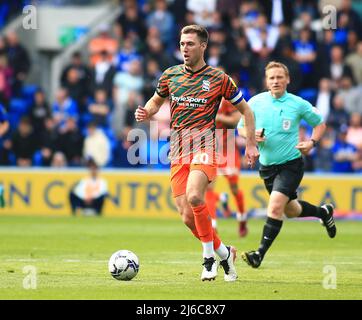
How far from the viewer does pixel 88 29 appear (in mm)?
27031

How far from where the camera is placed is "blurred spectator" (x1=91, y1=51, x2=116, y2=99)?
24.4 metres

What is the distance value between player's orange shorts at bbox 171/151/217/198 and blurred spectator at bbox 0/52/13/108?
14684mm

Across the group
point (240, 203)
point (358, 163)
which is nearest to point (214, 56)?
point (358, 163)

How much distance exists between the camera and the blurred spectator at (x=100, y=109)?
24.2 metres

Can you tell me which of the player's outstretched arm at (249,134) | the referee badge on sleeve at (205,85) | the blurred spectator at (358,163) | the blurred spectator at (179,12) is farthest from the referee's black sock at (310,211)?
the blurred spectator at (179,12)

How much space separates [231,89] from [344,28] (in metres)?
14.9

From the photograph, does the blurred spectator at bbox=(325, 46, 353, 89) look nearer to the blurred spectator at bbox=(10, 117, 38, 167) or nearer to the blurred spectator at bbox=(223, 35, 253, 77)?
the blurred spectator at bbox=(223, 35, 253, 77)

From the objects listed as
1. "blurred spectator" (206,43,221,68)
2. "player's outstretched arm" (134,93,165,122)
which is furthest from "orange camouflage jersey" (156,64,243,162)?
"blurred spectator" (206,43,221,68)

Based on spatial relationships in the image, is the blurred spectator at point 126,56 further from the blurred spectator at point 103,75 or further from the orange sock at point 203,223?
the orange sock at point 203,223

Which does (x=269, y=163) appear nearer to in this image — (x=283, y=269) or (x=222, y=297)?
(x=283, y=269)

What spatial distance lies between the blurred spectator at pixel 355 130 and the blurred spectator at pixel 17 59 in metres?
8.31

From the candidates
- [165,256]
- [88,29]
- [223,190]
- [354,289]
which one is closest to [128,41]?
[88,29]

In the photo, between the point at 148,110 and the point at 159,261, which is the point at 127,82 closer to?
the point at 159,261

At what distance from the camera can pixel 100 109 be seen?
79.4 ft
